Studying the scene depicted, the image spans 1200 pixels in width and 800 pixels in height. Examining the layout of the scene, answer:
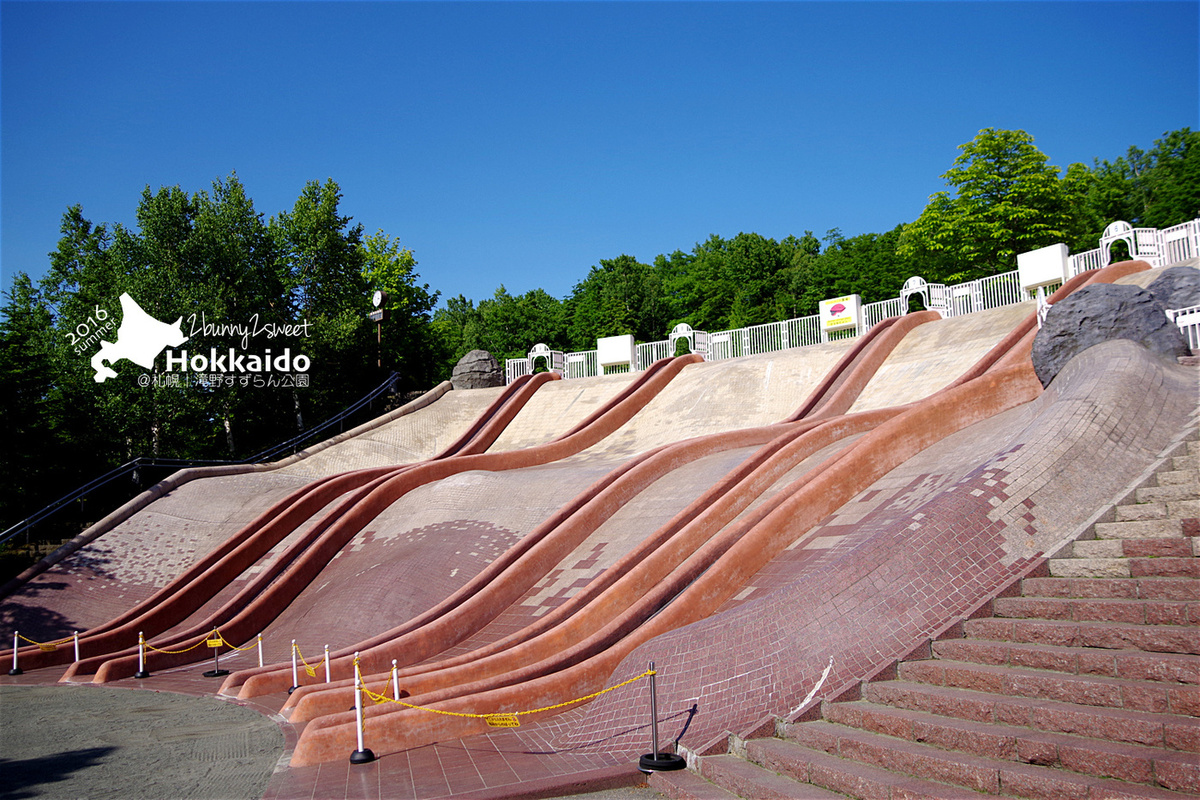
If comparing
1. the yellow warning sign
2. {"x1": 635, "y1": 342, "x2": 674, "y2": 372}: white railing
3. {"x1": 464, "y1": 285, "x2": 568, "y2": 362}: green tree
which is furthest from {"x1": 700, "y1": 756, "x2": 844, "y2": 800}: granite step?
{"x1": 464, "y1": 285, "x2": 568, "y2": 362}: green tree

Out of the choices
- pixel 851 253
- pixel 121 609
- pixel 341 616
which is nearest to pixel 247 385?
pixel 121 609

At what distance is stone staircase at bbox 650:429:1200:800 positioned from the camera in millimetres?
4223

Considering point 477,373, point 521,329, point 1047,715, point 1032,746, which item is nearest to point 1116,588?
point 1047,715

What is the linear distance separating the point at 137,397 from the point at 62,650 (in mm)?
10978

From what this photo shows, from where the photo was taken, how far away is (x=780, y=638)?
6.44 metres

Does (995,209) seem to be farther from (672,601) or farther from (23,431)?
(23,431)

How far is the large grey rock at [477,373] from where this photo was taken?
91.0 ft

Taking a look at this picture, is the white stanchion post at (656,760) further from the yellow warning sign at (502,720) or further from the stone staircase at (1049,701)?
the yellow warning sign at (502,720)

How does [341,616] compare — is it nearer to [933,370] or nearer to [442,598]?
[442,598]

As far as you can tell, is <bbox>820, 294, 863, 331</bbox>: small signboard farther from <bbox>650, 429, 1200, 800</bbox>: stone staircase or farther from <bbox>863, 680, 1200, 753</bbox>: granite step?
<bbox>863, 680, 1200, 753</bbox>: granite step

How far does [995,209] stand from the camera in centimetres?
3203

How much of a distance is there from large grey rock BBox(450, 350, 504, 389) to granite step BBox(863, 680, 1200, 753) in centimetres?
2301

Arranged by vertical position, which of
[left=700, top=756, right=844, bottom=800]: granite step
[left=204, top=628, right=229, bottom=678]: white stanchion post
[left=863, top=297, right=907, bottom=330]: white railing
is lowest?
[left=204, top=628, right=229, bottom=678]: white stanchion post

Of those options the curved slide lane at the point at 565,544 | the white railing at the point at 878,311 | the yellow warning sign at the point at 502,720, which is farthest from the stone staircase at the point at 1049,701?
the white railing at the point at 878,311
